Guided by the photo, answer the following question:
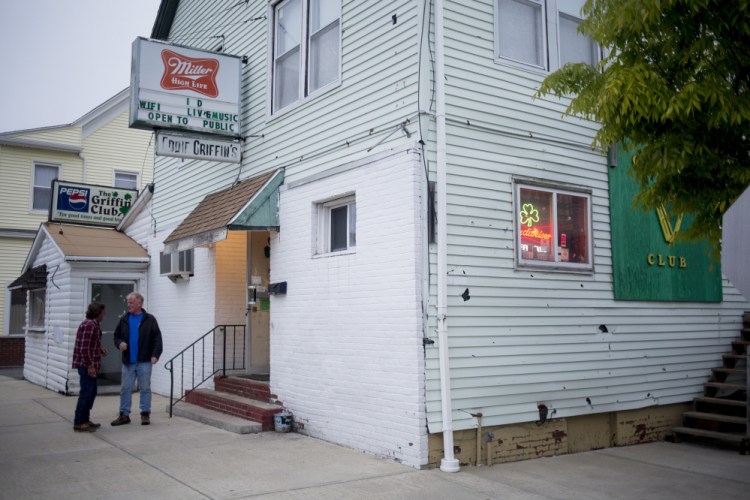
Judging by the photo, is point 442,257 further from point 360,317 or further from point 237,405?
point 237,405

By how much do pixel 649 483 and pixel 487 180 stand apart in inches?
144

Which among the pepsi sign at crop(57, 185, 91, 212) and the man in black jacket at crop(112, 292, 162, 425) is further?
the pepsi sign at crop(57, 185, 91, 212)

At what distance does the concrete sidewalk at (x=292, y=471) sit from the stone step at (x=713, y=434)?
0.57ft

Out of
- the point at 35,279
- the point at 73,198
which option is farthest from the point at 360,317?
the point at 35,279

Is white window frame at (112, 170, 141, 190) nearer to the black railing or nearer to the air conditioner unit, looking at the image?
the air conditioner unit

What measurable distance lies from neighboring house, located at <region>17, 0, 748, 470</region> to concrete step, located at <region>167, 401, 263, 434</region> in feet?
2.02

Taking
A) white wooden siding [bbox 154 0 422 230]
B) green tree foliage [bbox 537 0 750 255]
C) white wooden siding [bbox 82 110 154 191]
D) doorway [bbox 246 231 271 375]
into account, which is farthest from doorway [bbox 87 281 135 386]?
green tree foliage [bbox 537 0 750 255]

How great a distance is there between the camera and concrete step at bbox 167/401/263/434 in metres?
9.07

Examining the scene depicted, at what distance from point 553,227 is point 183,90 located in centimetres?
578

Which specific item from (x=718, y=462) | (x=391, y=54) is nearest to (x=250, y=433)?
(x=391, y=54)

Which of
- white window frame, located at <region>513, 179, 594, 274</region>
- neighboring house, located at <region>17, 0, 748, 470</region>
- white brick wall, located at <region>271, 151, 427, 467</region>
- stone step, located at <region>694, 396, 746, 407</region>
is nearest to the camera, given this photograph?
white brick wall, located at <region>271, 151, 427, 467</region>

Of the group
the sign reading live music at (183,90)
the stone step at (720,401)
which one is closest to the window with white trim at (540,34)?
the sign reading live music at (183,90)

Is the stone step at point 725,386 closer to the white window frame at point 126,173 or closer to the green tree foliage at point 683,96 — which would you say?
the green tree foliage at point 683,96

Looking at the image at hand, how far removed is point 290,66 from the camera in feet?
34.2
